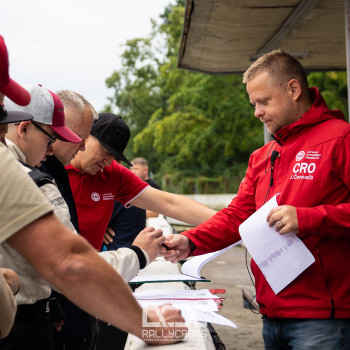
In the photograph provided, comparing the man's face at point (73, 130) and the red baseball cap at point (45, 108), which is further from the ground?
the red baseball cap at point (45, 108)

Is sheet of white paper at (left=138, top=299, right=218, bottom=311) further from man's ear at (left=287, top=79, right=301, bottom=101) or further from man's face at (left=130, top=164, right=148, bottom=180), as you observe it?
man's face at (left=130, top=164, right=148, bottom=180)

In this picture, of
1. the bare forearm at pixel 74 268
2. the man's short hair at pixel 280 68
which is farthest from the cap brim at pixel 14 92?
the man's short hair at pixel 280 68

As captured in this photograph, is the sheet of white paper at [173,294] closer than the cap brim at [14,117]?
No

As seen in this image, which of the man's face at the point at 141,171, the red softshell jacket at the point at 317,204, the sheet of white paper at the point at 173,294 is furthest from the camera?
the man's face at the point at 141,171

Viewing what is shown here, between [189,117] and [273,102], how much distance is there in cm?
3328

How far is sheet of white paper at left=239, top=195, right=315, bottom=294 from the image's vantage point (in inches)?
100

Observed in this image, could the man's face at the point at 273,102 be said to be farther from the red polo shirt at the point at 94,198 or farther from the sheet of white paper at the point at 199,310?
the red polo shirt at the point at 94,198

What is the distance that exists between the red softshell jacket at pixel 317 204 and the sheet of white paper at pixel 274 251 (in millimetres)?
58

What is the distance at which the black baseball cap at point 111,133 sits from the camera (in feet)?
13.2

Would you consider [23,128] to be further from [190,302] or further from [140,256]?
[190,302]

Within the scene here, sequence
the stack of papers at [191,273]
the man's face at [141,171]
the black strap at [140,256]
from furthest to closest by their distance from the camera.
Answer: the man's face at [141,171], the stack of papers at [191,273], the black strap at [140,256]

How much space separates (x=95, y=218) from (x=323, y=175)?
6.10 feet

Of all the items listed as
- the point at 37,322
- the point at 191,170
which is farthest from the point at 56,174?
the point at 191,170

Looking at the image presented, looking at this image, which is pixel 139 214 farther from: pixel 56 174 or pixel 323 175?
pixel 323 175
